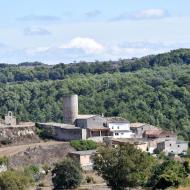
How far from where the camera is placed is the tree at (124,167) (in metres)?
52.4

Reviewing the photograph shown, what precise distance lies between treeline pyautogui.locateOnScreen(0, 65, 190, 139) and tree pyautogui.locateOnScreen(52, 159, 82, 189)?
92.5 ft

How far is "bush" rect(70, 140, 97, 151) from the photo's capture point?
69869mm

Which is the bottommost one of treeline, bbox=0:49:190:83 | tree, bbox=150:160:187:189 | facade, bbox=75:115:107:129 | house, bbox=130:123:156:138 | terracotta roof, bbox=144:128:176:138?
tree, bbox=150:160:187:189

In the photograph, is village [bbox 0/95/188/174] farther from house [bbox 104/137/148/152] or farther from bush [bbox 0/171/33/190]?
bush [bbox 0/171/33/190]

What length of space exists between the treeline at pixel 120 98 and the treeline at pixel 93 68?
28258 mm

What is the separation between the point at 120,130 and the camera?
75.2 metres

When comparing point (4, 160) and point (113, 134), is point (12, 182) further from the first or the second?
point (113, 134)

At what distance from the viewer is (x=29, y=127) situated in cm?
7456

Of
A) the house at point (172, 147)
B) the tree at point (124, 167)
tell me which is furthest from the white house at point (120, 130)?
the tree at point (124, 167)

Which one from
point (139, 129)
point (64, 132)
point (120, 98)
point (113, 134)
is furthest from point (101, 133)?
point (120, 98)

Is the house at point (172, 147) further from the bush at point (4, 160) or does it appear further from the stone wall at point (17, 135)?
the bush at point (4, 160)

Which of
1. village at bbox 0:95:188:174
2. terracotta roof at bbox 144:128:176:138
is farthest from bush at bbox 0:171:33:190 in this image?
terracotta roof at bbox 144:128:176:138

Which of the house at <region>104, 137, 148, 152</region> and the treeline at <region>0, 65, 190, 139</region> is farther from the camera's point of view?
the treeline at <region>0, 65, 190, 139</region>

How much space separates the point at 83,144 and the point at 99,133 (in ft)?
15.2
